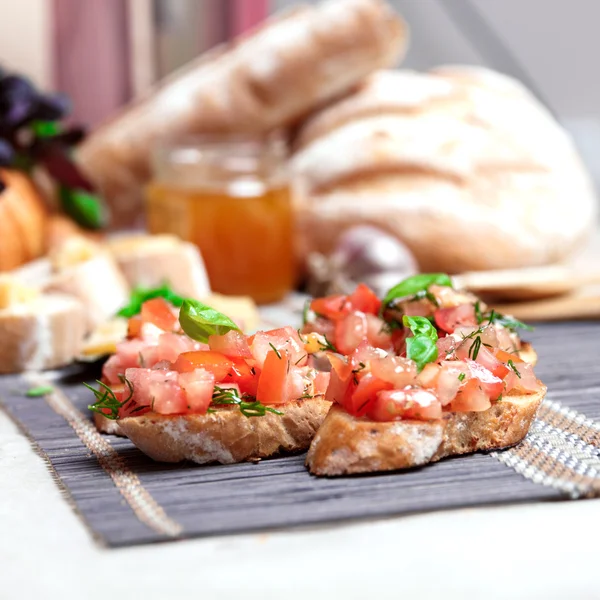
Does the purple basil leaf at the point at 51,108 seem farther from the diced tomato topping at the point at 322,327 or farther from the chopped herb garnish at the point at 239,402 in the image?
the chopped herb garnish at the point at 239,402

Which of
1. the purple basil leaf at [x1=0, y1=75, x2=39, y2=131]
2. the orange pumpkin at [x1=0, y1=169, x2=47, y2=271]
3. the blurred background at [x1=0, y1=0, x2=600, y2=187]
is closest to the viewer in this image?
the orange pumpkin at [x1=0, y1=169, x2=47, y2=271]

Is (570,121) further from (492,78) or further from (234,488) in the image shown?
(234,488)

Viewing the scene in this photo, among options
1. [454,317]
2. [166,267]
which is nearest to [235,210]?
[166,267]

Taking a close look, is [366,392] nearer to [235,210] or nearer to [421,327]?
[421,327]

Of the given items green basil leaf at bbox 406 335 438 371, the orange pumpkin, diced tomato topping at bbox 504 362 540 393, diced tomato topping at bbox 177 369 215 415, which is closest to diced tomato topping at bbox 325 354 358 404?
green basil leaf at bbox 406 335 438 371

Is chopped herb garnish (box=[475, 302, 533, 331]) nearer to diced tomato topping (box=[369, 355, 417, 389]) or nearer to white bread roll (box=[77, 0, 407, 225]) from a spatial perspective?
diced tomato topping (box=[369, 355, 417, 389])

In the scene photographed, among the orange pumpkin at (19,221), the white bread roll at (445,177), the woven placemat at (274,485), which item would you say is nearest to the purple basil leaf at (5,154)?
the orange pumpkin at (19,221)

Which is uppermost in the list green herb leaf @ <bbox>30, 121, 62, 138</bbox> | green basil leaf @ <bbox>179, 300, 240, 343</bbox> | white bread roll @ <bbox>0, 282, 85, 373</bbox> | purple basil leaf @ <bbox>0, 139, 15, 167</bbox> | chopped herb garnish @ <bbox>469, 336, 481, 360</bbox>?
green herb leaf @ <bbox>30, 121, 62, 138</bbox>
